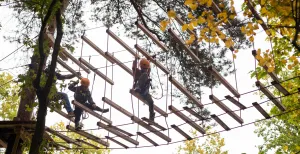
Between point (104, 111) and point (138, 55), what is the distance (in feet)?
3.76

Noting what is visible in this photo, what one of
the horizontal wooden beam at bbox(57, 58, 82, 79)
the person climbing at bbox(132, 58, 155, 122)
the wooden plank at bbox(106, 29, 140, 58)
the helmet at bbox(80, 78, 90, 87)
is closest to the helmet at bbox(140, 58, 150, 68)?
the person climbing at bbox(132, 58, 155, 122)

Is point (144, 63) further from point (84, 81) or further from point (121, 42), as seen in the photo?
point (84, 81)

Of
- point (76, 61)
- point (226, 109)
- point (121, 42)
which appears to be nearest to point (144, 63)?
point (121, 42)

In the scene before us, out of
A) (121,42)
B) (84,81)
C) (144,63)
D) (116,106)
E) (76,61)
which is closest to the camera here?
(116,106)

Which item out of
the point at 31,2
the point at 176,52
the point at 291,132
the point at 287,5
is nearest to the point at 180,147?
the point at 291,132

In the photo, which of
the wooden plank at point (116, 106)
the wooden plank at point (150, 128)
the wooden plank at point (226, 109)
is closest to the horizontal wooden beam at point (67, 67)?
the wooden plank at point (116, 106)

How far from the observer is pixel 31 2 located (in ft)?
17.4

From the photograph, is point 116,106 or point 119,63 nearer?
point 116,106

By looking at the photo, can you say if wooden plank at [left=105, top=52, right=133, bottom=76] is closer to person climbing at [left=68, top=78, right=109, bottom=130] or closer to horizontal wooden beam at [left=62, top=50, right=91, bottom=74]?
person climbing at [left=68, top=78, right=109, bottom=130]

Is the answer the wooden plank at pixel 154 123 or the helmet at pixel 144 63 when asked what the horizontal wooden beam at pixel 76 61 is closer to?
the helmet at pixel 144 63

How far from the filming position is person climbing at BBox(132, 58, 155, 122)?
21.5 feet

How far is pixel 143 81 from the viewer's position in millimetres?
6855

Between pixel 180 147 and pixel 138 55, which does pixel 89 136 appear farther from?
pixel 180 147

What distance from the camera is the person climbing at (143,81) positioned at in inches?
257
